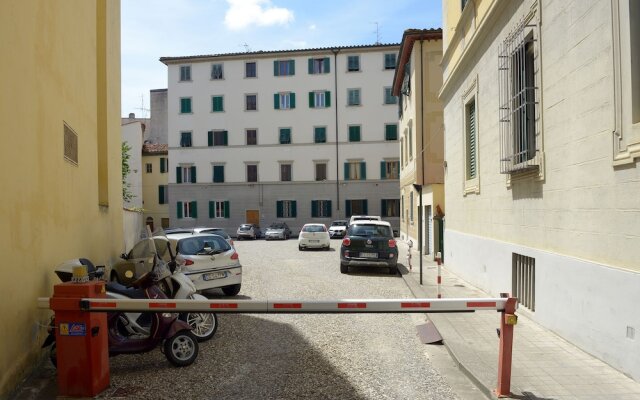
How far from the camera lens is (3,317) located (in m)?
5.13

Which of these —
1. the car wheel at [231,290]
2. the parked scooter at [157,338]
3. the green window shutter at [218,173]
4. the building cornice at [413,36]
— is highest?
the building cornice at [413,36]

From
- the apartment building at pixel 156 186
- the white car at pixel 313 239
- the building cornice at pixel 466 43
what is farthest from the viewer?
the apartment building at pixel 156 186

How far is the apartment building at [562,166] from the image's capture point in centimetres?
550

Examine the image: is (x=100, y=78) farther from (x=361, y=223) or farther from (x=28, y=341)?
(x=361, y=223)

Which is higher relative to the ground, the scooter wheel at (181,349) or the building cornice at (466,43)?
the building cornice at (466,43)

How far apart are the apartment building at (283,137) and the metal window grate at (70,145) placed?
3595 centimetres

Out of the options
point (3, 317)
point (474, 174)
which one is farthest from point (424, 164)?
point (3, 317)

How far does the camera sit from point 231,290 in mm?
11477

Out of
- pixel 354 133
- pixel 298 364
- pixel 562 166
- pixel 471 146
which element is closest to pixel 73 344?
pixel 298 364

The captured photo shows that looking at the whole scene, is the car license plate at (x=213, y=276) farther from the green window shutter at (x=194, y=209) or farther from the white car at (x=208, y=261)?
the green window shutter at (x=194, y=209)

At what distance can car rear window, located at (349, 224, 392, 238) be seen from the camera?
15.9 m

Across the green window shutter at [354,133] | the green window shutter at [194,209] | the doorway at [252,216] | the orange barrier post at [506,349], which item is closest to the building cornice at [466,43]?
the orange barrier post at [506,349]

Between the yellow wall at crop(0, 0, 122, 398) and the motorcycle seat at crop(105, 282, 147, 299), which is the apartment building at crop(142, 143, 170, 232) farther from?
the motorcycle seat at crop(105, 282, 147, 299)

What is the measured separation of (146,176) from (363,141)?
21.0m
